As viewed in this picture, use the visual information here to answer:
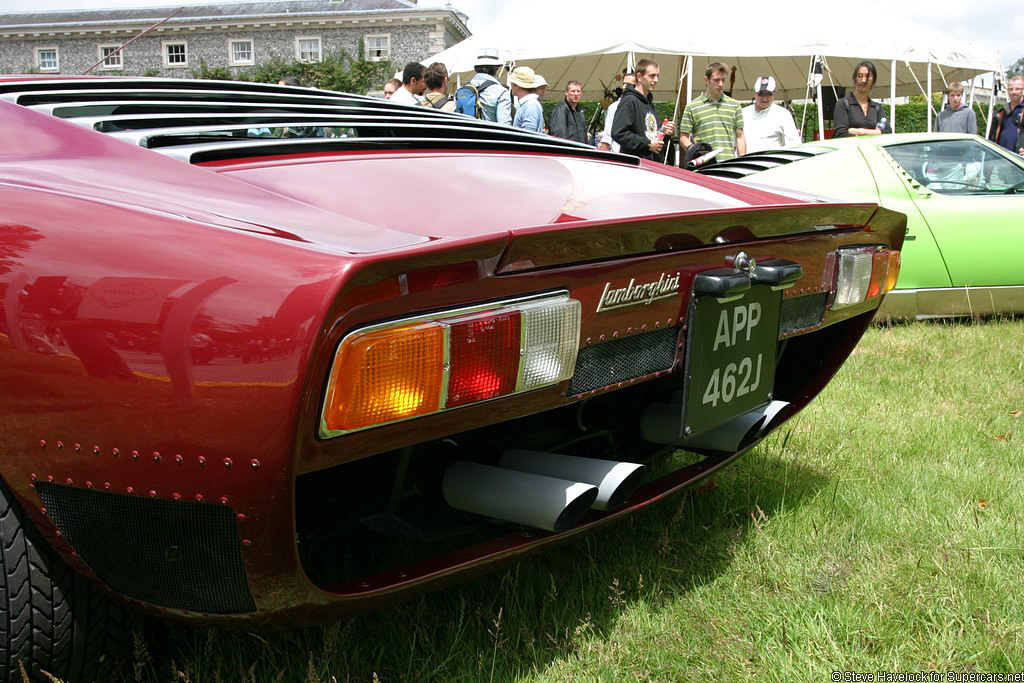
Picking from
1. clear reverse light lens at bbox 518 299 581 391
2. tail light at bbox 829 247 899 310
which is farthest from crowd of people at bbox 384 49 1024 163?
clear reverse light lens at bbox 518 299 581 391

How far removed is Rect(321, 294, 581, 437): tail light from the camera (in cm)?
121

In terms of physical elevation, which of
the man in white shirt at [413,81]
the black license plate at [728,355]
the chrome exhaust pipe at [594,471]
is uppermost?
the man in white shirt at [413,81]

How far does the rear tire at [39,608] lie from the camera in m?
1.45

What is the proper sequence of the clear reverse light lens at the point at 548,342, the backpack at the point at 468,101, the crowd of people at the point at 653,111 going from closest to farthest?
1. the clear reverse light lens at the point at 548,342
2. the crowd of people at the point at 653,111
3. the backpack at the point at 468,101

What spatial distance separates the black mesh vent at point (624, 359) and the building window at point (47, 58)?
172 ft

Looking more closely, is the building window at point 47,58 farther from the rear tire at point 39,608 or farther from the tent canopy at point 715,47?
the rear tire at point 39,608

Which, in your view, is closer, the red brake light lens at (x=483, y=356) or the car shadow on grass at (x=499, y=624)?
the red brake light lens at (x=483, y=356)

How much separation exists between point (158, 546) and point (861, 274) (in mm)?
1629

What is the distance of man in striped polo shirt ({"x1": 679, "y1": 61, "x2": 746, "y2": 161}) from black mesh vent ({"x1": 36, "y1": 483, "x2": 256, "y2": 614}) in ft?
20.8

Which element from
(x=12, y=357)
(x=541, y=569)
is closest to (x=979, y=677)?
(x=541, y=569)

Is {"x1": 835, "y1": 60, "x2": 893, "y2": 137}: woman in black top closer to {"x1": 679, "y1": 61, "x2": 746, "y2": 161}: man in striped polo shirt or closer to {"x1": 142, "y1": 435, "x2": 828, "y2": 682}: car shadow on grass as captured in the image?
{"x1": 679, "y1": 61, "x2": 746, "y2": 161}: man in striped polo shirt

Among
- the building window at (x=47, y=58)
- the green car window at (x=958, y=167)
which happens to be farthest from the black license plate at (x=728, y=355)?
the building window at (x=47, y=58)

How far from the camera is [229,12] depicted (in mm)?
47250

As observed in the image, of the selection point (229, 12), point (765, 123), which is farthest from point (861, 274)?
point (229, 12)
